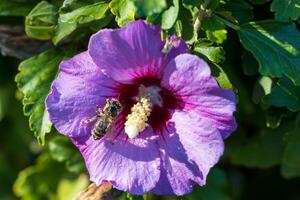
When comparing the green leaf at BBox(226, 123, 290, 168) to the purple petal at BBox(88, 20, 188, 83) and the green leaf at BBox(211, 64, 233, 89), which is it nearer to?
the green leaf at BBox(211, 64, 233, 89)

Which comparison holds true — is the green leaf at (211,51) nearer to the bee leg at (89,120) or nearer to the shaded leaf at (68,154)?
the bee leg at (89,120)

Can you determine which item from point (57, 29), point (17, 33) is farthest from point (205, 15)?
point (17, 33)

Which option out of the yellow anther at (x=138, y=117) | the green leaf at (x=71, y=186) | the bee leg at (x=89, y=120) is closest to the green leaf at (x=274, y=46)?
the yellow anther at (x=138, y=117)

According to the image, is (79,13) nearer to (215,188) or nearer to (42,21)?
(42,21)

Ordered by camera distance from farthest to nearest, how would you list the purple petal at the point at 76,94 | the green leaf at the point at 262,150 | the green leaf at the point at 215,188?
1. the green leaf at the point at 262,150
2. the green leaf at the point at 215,188
3. the purple petal at the point at 76,94

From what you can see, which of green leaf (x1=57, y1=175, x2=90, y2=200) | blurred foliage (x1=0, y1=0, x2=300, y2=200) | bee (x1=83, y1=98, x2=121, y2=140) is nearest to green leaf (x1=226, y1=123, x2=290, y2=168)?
blurred foliage (x1=0, y1=0, x2=300, y2=200)
